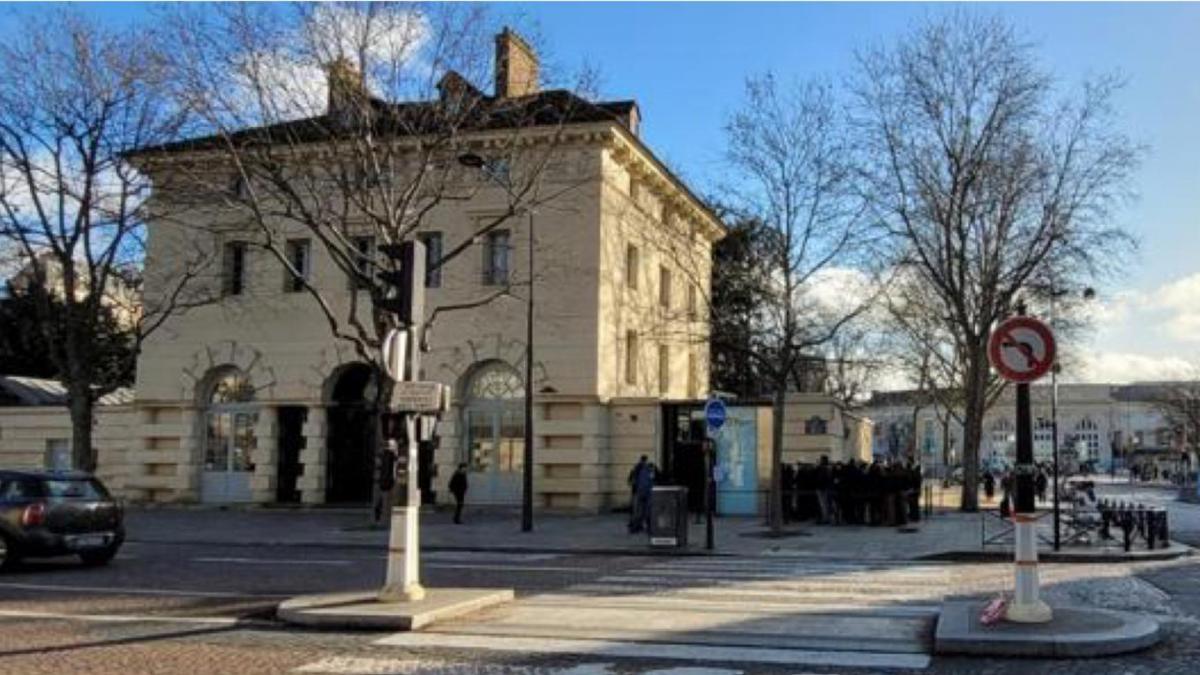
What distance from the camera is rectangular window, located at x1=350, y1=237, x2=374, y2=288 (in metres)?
26.4

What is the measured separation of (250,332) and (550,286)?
9.79 meters

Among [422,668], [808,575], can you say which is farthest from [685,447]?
[422,668]

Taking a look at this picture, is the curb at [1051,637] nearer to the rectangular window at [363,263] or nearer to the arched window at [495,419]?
the rectangular window at [363,263]

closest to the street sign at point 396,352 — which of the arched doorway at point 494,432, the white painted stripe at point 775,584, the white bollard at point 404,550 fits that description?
the white bollard at point 404,550

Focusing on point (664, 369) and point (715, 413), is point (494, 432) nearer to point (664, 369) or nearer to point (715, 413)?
point (664, 369)

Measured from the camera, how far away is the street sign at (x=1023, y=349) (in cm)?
1173

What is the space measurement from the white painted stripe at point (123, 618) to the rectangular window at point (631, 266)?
1023 inches

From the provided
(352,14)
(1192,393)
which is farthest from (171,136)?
(1192,393)

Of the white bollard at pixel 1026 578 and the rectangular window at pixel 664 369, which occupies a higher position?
the rectangular window at pixel 664 369

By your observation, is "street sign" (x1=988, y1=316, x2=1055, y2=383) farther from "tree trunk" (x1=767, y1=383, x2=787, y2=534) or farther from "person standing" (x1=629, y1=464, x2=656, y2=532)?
"person standing" (x1=629, y1=464, x2=656, y2=532)

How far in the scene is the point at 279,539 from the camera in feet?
85.3

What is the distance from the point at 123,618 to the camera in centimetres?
1315

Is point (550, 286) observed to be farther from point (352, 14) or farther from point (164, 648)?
point (164, 648)

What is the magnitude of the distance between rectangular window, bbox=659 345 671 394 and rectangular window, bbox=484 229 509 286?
7.73 m
